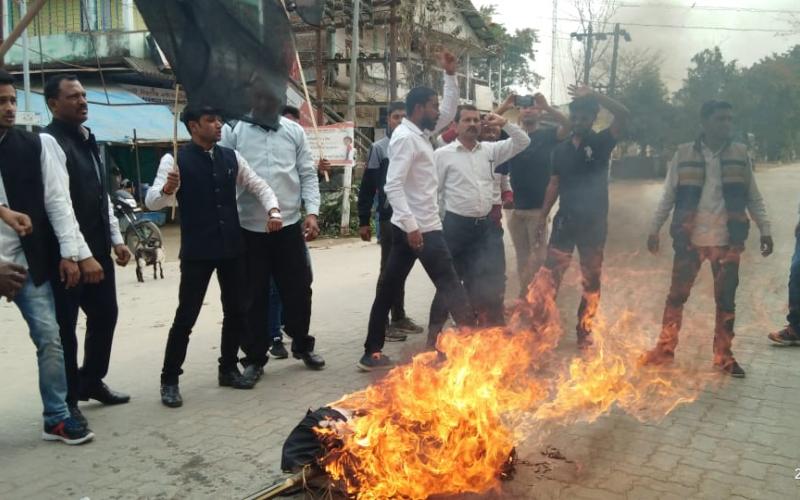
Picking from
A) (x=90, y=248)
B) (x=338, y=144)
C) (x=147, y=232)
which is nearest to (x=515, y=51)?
(x=90, y=248)

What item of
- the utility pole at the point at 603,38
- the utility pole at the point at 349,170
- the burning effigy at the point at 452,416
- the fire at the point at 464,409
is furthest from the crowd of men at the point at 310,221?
the utility pole at the point at 349,170

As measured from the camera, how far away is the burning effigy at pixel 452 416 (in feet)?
9.60

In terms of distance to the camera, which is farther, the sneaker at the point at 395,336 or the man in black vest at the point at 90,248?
the sneaker at the point at 395,336

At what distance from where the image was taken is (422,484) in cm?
290

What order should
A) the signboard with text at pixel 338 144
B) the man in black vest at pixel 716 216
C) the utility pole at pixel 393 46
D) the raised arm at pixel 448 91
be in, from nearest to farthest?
the man in black vest at pixel 716 216 < the raised arm at pixel 448 91 < the utility pole at pixel 393 46 < the signboard with text at pixel 338 144

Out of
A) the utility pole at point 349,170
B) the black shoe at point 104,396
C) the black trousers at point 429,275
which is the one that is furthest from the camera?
the utility pole at point 349,170

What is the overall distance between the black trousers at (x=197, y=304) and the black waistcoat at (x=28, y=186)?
0.92m

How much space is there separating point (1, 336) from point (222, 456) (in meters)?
4.27

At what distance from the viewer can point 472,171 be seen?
5.52 metres

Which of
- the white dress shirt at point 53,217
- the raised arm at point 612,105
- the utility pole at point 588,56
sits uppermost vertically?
the utility pole at point 588,56

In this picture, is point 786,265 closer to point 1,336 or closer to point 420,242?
point 420,242

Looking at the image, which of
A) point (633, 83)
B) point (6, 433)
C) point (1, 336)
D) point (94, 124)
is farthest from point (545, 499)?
point (94, 124)

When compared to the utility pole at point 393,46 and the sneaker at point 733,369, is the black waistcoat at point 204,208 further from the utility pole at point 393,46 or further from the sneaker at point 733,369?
the utility pole at point 393,46

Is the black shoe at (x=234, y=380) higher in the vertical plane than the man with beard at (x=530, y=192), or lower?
lower
